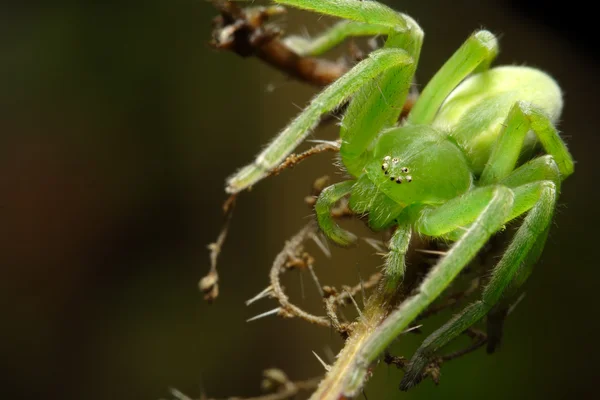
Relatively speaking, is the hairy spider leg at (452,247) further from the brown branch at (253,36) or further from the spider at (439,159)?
the brown branch at (253,36)

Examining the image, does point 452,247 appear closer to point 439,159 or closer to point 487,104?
point 439,159

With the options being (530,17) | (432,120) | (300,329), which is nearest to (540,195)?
(432,120)

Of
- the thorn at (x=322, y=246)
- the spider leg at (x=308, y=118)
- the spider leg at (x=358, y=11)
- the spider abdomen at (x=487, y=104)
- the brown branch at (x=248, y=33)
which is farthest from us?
the brown branch at (x=248, y=33)

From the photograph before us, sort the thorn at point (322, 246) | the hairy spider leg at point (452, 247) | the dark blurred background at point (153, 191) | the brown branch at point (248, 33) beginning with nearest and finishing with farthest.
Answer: the hairy spider leg at point (452, 247)
the thorn at point (322, 246)
the brown branch at point (248, 33)
the dark blurred background at point (153, 191)

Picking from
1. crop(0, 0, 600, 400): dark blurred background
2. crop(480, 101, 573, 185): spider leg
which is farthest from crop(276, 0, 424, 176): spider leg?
crop(0, 0, 600, 400): dark blurred background

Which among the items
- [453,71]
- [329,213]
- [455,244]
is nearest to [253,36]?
[453,71]

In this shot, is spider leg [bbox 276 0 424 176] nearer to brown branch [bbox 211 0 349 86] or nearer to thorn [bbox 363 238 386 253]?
thorn [bbox 363 238 386 253]

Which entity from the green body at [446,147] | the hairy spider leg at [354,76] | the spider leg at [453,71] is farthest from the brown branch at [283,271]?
the spider leg at [453,71]
